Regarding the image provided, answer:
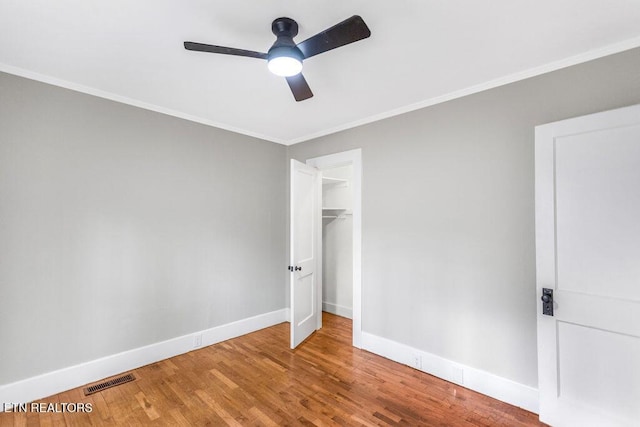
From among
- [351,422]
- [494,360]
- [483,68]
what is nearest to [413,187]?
[483,68]

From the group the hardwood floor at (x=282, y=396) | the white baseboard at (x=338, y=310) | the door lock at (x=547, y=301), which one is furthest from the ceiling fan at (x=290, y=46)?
the white baseboard at (x=338, y=310)

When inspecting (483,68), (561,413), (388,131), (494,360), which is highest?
(483,68)

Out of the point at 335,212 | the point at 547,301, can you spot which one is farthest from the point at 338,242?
the point at 547,301

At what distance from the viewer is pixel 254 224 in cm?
381

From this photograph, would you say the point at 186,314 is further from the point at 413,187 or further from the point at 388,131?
the point at 388,131

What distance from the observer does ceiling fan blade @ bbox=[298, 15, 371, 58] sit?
1332 mm

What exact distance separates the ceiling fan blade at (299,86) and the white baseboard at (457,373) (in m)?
2.58

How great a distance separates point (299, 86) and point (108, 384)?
3.01 m

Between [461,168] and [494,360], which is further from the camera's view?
[461,168]

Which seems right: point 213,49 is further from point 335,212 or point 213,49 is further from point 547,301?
point 335,212

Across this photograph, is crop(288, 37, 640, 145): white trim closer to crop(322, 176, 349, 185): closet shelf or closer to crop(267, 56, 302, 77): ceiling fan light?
crop(322, 176, 349, 185): closet shelf

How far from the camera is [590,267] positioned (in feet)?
6.17

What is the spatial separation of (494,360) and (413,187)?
1.67 meters

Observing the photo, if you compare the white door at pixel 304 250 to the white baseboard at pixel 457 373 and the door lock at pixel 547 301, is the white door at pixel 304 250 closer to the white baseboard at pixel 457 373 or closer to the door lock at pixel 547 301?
the white baseboard at pixel 457 373
